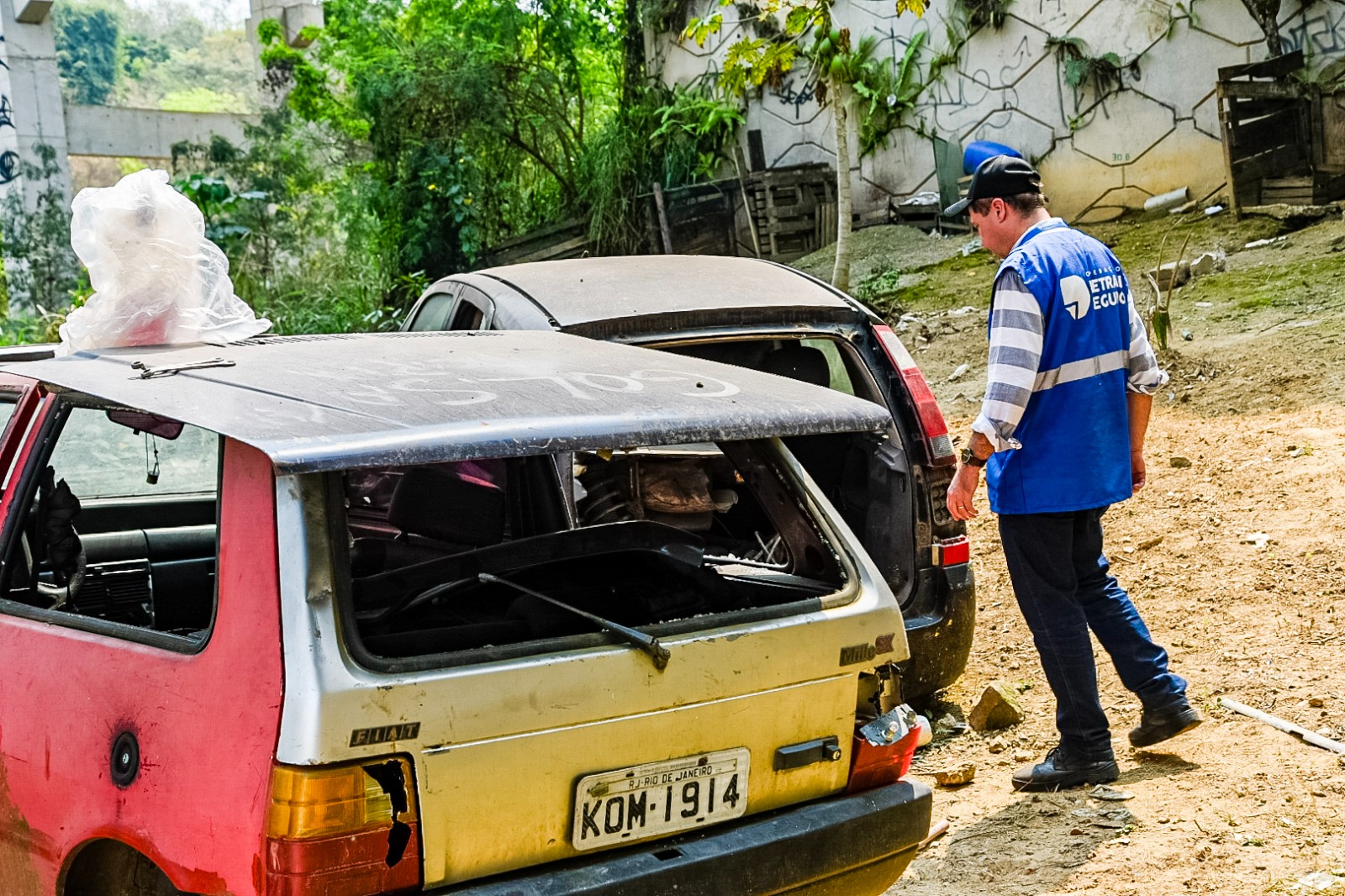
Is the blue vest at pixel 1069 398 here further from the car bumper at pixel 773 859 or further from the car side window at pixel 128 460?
the car side window at pixel 128 460

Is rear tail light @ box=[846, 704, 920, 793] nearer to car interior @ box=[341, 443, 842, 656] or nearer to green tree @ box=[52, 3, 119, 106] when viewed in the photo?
car interior @ box=[341, 443, 842, 656]

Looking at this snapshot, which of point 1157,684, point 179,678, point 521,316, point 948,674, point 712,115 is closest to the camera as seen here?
point 179,678

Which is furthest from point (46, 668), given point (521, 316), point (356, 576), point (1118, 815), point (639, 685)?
point (1118, 815)

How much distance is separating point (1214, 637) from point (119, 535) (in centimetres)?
388

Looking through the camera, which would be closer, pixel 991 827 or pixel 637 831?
pixel 637 831

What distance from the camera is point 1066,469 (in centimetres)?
381

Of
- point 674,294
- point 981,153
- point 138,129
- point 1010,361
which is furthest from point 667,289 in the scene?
point 138,129

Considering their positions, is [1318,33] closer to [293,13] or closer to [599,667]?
[599,667]

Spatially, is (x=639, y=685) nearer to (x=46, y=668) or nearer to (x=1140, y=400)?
(x=46, y=668)

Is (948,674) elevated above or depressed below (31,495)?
below

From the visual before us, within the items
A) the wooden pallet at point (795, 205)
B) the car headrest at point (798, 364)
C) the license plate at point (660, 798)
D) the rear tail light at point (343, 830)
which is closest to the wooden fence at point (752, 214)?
the wooden pallet at point (795, 205)

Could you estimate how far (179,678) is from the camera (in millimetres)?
2332

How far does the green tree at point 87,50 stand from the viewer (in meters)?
65.5

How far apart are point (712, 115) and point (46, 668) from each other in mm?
13670
